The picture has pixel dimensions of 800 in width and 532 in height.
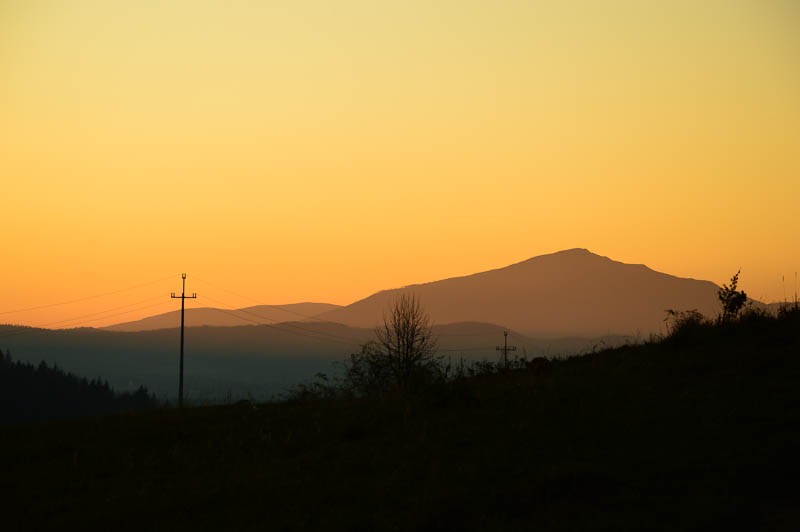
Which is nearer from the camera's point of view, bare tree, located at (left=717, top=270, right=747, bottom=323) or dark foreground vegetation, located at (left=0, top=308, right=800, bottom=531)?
dark foreground vegetation, located at (left=0, top=308, right=800, bottom=531)

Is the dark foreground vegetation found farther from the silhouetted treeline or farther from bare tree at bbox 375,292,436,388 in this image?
the silhouetted treeline

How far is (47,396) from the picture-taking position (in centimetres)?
13938

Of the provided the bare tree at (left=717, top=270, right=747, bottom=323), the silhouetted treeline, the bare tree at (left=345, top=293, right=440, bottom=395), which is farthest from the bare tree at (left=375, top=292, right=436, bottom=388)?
the silhouetted treeline

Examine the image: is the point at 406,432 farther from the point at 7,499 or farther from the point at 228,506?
the point at 7,499

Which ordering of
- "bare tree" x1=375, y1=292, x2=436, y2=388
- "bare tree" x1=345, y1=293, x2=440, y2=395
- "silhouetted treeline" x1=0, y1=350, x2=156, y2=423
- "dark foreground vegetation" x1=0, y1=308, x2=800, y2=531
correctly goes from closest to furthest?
"dark foreground vegetation" x1=0, y1=308, x2=800, y2=531 → "bare tree" x1=345, y1=293, x2=440, y2=395 → "bare tree" x1=375, y1=292, x2=436, y2=388 → "silhouetted treeline" x1=0, y1=350, x2=156, y2=423

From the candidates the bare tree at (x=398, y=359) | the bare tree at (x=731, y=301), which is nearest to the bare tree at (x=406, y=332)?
the bare tree at (x=398, y=359)

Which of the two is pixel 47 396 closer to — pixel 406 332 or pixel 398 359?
pixel 406 332

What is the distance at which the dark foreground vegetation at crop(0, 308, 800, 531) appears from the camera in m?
9.85

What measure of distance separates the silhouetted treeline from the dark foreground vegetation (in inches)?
4852

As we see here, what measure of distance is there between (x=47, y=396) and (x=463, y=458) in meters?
141

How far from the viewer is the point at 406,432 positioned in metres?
13.8

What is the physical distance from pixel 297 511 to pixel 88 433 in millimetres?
7168

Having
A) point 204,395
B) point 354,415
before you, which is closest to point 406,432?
point 354,415

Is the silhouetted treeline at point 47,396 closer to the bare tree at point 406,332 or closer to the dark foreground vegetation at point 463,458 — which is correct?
the bare tree at point 406,332
